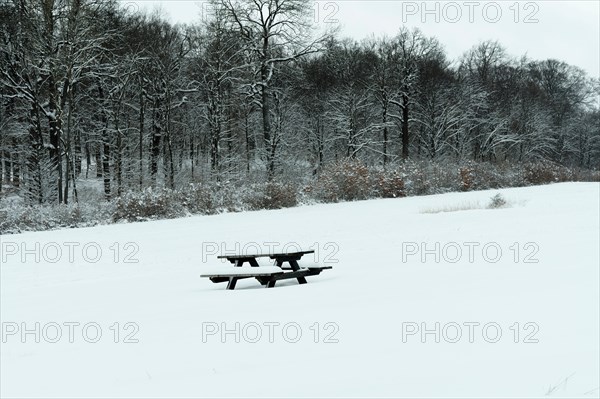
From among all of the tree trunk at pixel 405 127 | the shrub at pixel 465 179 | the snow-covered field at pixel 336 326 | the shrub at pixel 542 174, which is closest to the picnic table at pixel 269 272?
the snow-covered field at pixel 336 326

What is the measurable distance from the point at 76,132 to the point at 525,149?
4113cm

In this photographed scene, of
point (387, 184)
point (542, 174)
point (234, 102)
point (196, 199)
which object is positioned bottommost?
point (196, 199)

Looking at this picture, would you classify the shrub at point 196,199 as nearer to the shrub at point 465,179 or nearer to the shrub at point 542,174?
the shrub at point 465,179

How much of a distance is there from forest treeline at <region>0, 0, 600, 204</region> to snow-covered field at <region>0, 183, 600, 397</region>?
12.2m

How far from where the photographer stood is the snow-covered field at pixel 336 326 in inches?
141

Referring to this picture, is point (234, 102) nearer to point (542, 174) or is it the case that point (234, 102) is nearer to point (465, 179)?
point (465, 179)

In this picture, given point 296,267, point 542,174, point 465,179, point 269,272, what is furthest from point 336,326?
point 542,174

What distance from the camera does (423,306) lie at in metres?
5.28

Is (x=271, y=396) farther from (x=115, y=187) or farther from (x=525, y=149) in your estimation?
(x=525, y=149)

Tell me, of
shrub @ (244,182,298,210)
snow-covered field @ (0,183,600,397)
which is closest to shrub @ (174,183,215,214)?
shrub @ (244,182,298,210)

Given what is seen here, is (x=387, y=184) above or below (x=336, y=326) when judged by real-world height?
above

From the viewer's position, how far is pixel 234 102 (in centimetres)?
3797

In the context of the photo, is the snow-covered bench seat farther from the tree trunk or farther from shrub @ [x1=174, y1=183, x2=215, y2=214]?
the tree trunk

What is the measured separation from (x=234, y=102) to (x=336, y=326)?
34.4 meters
